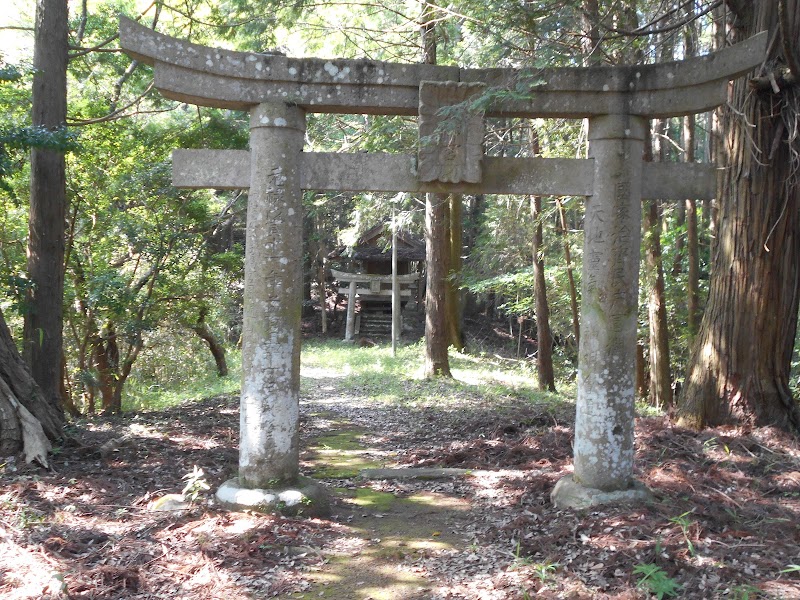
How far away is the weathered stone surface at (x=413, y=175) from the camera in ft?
18.9

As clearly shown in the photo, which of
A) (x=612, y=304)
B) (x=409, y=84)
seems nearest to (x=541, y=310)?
(x=612, y=304)

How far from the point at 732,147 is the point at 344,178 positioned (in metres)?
4.65

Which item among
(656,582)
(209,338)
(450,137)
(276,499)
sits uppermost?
(450,137)

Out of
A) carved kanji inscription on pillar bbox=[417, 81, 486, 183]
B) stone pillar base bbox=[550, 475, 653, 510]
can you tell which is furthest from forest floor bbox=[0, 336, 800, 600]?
carved kanji inscription on pillar bbox=[417, 81, 486, 183]

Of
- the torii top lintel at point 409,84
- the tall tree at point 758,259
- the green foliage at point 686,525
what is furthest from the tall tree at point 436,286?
the green foliage at point 686,525

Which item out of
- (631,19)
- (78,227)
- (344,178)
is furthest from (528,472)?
(78,227)

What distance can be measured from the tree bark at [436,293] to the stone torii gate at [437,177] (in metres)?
8.45

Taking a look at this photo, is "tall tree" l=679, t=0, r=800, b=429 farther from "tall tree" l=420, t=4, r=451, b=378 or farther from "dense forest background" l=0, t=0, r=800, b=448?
"tall tree" l=420, t=4, r=451, b=378

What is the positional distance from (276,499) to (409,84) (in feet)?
12.3

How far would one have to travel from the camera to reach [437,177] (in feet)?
18.8

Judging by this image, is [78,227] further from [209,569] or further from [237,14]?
[209,569]

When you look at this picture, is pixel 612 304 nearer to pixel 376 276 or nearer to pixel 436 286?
pixel 436 286

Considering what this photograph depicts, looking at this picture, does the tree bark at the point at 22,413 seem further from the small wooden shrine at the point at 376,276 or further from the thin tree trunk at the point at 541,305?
the small wooden shrine at the point at 376,276

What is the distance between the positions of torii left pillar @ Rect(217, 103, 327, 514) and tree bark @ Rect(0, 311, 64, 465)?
2112 mm
